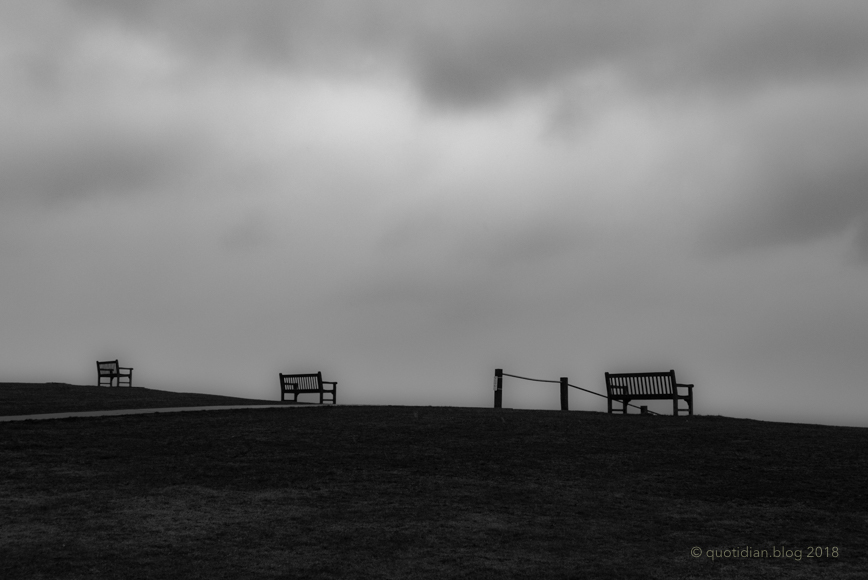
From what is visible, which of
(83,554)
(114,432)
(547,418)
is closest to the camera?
(83,554)

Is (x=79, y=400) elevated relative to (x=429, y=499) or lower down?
elevated

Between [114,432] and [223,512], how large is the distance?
656 centimetres

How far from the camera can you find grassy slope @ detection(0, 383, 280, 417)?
2041 cm

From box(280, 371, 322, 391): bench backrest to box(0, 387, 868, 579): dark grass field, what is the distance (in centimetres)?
929

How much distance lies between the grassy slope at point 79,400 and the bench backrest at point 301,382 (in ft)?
6.45

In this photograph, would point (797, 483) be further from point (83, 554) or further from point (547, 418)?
point (83, 554)

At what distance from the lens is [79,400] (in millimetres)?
23312

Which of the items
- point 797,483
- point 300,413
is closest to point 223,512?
point 797,483

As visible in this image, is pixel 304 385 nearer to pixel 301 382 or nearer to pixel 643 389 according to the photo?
pixel 301 382

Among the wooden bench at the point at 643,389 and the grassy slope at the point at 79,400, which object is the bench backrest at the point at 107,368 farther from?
the wooden bench at the point at 643,389

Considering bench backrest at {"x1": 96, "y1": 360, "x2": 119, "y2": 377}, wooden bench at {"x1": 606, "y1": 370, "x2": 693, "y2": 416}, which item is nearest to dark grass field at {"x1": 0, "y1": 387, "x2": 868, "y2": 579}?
wooden bench at {"x1": 606, "y1": 370, "x2": 693, "y2": 416}

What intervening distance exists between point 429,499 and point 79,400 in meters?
15.7

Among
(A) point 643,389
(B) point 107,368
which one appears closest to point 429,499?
(A) point 643,389

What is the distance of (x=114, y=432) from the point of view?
1577 cm
